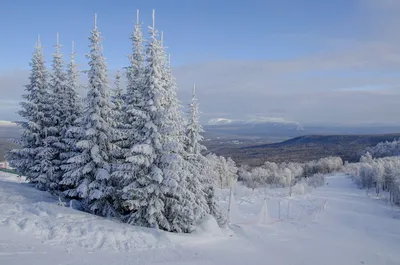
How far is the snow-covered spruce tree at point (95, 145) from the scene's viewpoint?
18.5m

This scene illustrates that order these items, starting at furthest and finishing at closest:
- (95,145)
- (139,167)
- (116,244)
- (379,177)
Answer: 1. (379,177)
2. (95,145)
3. (139,167)
4. (116,244)

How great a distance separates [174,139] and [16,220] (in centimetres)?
880

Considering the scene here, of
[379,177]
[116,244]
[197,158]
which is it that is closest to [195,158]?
[197,158]

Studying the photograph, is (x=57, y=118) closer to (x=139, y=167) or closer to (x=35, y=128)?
(x=35, y=128)

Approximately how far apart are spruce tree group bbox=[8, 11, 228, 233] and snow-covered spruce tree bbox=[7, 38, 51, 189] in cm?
11

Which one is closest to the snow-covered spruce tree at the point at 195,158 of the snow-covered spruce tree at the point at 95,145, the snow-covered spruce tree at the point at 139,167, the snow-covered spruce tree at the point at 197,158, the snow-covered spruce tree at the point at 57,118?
the snow-covered spruce tree at the point at 197,158

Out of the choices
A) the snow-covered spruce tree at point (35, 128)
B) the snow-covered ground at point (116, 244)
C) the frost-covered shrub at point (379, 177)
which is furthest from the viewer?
the frost-covered shrub at point (379, 177)

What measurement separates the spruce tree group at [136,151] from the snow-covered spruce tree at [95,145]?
0.06m

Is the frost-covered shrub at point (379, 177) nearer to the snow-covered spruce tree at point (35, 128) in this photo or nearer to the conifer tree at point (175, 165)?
the conifer tree at point (175, 165)

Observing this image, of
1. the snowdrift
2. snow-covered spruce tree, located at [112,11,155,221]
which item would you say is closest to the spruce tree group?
snow-covered spruce tree, located at [112,11,155,221]

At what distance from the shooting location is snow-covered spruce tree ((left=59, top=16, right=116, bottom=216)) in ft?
60.7

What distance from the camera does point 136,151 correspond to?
55.7ft

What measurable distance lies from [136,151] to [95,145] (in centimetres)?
343

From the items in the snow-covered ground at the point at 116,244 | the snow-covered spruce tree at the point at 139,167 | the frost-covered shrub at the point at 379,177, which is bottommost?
the frost-covered shrub at the point at 379,177
